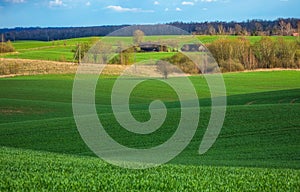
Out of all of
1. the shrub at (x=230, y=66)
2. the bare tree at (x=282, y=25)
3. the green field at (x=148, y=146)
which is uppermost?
the bare tree at (x=282, y=25)

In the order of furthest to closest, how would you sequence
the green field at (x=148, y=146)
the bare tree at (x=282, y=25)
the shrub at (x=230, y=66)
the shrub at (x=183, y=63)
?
the bare tree at (x=282, y=25)
the shrub at (x=230, y=66)
the shrub at (x=183, y=63)
the green field at (x=148, y=146)

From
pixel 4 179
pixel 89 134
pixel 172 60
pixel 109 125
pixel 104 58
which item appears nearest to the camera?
pixel 4 179

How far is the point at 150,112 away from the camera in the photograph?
37.8 meters

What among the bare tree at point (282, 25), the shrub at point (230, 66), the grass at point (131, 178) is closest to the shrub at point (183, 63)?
the shrub at point (230, 66)

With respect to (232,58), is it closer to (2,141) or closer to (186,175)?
(2,141)

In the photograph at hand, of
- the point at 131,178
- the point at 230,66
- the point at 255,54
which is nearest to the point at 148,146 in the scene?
the point at 131,178

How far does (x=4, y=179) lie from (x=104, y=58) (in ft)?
263

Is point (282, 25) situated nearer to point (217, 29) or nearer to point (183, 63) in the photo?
point (217, 29)

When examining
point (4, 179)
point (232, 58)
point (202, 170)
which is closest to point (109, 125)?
point (202, 170)

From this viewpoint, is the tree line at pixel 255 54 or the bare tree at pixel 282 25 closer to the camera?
the tree line at pixel 255 54

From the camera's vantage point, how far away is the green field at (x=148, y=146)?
11.1 meters

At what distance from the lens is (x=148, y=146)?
84.4 ft

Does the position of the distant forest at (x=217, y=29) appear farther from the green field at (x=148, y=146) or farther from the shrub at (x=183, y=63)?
the green field at (x=148, y=146)

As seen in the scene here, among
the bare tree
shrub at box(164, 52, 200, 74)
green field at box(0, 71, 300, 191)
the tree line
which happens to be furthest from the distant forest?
green field at box(0, 71, 300, 191)
